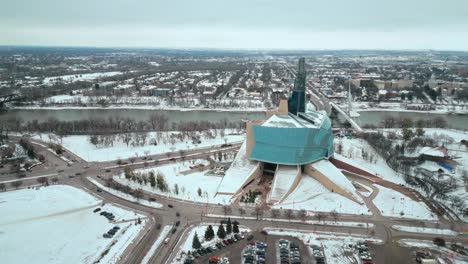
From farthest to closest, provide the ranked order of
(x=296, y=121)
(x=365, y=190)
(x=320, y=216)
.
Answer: (x=296, y=121) → (x=365, y=190) → (x=320, y=216)

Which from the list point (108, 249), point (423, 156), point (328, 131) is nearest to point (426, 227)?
point (328, 131)

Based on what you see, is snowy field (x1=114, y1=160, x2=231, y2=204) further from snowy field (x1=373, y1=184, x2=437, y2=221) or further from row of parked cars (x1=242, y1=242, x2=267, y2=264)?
snowy field (x1=373, y1=184, x2=437, y2=221)

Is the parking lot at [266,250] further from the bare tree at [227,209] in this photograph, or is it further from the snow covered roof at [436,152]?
the snow covered roof at [436,152]

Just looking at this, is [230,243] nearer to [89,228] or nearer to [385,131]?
[89,228]

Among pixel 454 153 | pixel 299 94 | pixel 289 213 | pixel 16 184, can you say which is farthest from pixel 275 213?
pixel 454 153

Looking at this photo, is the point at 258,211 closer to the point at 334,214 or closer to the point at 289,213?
the point at 289,213

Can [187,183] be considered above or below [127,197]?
above
